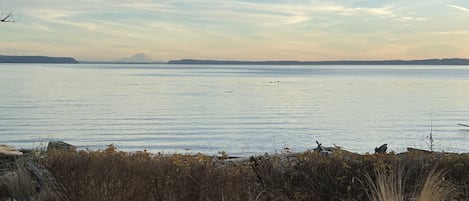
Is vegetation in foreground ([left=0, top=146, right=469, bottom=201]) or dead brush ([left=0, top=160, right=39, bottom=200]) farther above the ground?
vegetation in foreground ([left=0, top=146, right=469, bottom=201])

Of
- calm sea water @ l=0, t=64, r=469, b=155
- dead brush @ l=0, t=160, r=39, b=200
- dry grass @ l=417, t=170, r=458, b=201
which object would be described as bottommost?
calm sea water @ l=0, t=64, r=469, b=155

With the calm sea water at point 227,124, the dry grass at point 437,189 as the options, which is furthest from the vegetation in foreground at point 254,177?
the calm sea water at point 227,124

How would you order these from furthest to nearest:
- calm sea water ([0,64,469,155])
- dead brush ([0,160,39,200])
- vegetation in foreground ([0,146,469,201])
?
calm sea water ([0,64,469,155]) → dead brush ([0,160,39,200]) → vegetation in foreground ([0,146,469,201])

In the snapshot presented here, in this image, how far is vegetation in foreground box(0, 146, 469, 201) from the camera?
5.39 m

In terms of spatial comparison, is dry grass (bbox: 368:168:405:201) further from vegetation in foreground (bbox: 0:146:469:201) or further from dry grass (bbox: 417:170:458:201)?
dry grass (bbox: 417:170:458:201)

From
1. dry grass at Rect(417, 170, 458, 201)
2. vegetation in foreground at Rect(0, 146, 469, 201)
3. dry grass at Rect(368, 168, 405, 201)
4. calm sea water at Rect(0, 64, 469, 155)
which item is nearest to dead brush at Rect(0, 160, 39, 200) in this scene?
vegetation in foreground at Rect(0, 146, 469, 201)

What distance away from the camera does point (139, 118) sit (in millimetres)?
37844

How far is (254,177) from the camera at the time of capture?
19.9 ft

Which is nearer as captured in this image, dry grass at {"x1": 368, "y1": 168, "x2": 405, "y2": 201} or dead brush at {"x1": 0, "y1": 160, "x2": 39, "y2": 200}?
dry grass at {"x1": 368, "y1": 168, "x2": 405, "y2": 201}

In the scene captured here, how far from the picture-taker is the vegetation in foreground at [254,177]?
17.7 feet

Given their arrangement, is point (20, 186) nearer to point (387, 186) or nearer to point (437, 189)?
point (387, 186)

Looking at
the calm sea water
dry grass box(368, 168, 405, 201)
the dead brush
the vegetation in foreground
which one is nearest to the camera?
the vegetation in foreground

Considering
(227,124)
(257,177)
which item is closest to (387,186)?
(257,177)

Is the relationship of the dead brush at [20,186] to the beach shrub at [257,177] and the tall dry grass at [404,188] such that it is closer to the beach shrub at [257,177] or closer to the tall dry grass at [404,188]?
the beach shrub at [257,177]
